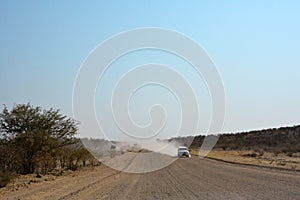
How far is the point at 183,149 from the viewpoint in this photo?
73938mm

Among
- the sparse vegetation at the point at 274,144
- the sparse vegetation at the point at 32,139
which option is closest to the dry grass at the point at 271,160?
the sparse vegetation at the point at 274,144

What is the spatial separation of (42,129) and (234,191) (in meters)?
22.3

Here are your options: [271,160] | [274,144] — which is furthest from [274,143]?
[271,160]

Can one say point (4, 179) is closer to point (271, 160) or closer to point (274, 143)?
point (271, 160)

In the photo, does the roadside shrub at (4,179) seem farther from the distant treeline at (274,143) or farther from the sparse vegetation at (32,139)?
the distant treeline at (274,143)

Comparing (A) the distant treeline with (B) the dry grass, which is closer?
(B) the dry grass

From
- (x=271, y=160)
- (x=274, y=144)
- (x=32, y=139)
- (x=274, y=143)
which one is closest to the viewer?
(x=32, y=139)

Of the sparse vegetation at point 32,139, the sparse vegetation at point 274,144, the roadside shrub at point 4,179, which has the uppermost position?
the sparse vegetation at point 274,144

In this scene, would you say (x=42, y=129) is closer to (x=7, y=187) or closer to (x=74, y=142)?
(x=74, y=142)

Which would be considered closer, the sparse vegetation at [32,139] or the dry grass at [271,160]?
the sparse vegetation at [32,139]

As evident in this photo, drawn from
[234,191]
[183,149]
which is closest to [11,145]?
[234,191]

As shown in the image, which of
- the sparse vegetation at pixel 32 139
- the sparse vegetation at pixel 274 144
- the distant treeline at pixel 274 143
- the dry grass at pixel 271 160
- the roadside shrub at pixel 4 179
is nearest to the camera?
the roadside shrub at pixel 4 179

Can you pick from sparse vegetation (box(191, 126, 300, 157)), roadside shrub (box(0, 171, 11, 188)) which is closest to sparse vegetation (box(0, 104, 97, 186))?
roadside shrub (box(0, 171, 11, 188))

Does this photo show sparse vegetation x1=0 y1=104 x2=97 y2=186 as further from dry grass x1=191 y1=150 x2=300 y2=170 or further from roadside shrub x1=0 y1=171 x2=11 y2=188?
dry grass x1=191 y1=150 x2=300 y2=170
